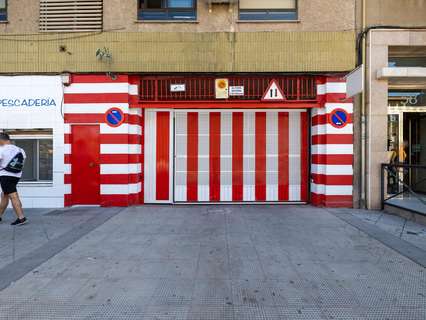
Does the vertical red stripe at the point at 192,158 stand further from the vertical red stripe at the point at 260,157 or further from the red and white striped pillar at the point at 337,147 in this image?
the red and white striped pillar at the point at 337,147

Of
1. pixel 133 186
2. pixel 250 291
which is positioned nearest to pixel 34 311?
pixel 250 291

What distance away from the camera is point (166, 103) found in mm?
8070

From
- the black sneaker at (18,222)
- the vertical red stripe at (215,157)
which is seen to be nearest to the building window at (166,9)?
the vertical red stripe at (215,157)

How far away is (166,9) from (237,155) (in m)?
4.42

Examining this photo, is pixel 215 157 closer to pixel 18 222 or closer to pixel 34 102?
pixel 18 222

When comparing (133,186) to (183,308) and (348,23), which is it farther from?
(348,23)

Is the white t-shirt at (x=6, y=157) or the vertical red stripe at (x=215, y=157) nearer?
the white t-shirt at (x=6, y=157)

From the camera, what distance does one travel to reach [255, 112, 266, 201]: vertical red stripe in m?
8.51

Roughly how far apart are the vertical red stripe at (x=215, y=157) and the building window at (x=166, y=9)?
110 inches

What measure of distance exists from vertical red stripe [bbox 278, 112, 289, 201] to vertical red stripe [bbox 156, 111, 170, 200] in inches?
124

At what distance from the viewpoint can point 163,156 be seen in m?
8.50

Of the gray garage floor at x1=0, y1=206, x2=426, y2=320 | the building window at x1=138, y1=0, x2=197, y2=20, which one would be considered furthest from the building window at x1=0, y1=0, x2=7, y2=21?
the gray garage floor at x1=0, y1=206, x2=426, y2=320

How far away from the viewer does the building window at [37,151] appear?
8.09m

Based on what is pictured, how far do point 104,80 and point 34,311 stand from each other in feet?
20.4
